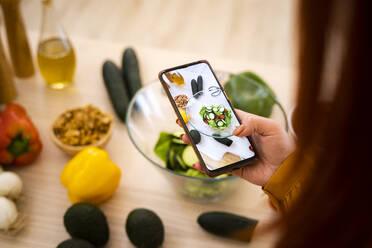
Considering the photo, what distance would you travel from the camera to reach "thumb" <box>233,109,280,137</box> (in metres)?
0.73

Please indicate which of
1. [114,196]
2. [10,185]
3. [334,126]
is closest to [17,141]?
[10,185]

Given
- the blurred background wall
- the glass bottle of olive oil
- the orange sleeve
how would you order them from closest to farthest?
1. the orange sleeve
2. the glass bottle of olive oil
3. the blurred background wall

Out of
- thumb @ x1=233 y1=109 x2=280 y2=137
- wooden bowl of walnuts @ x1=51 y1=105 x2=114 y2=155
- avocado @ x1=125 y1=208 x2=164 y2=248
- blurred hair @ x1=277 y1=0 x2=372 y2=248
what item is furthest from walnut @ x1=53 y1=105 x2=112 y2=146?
blurred hair @ x1=277 y1=0 x2=372 y2=248

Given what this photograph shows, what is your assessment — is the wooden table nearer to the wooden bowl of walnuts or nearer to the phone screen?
the wooden bowl of walnuts

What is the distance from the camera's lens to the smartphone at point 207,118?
0.71 metres

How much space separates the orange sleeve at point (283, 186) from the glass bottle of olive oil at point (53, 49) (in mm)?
684

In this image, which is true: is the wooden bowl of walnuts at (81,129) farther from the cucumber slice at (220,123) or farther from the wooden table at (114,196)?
the cucumber slice at (220,123)

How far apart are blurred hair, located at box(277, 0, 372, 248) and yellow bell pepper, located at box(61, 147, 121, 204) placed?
51cm

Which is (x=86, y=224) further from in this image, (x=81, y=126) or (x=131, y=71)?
(x=131, y=71)

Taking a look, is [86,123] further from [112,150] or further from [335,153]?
[335,153]

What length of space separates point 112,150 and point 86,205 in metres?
0.24

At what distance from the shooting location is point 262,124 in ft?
2.50

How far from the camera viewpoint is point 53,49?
3.46 feet

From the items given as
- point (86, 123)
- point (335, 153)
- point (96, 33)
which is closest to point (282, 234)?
point (335, 153)
